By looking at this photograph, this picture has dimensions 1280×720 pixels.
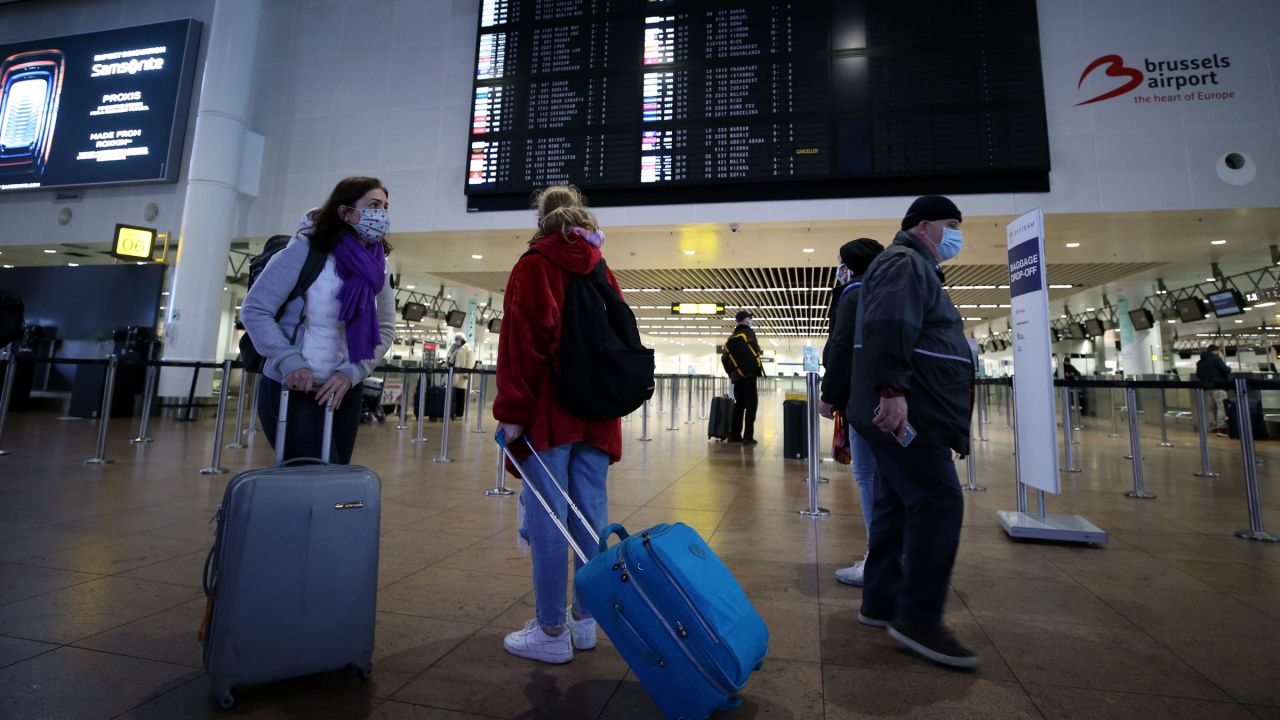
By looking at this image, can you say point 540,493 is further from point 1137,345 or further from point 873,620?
point 1137,345

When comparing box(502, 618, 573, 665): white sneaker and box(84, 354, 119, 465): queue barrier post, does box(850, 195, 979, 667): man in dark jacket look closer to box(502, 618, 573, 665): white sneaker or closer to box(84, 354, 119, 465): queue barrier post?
box(502, 618, 573, 665): white sneaker

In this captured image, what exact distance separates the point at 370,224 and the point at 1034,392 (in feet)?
11.2

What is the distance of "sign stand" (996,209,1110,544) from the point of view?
119 inches

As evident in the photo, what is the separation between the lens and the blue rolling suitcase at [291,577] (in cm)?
134

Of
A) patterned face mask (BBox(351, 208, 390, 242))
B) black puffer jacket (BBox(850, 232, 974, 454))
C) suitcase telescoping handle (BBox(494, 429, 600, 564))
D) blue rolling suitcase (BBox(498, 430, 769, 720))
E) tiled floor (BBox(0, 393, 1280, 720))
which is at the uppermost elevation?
patterned face mask (BBox(351, 208, 390, 242))

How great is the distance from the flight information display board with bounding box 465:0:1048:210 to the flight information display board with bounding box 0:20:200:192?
6.49m

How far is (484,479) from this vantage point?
Result: 4727 mm

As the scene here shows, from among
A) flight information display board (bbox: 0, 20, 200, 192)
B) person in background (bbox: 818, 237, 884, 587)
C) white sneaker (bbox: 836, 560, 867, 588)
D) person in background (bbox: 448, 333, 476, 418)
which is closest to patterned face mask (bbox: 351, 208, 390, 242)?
person in background (bbox: 818, 237, 884, 587)

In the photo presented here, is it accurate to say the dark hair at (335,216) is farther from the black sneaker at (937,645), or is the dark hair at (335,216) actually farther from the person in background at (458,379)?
the person in background at (458,379)

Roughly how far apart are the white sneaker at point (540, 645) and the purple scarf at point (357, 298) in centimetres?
100

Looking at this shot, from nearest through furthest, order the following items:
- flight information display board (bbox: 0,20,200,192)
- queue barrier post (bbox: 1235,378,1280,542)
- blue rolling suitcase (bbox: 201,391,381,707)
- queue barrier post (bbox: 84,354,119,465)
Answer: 1. blue rolling suitcase (bbox: 201,391,381,707)
2. queue barrier post (bbox: 1235,378,1280,542)
3. queue barrier post (bbox: 84,354,119,465)
4. flight information display board (bbox: 0,20,200,192)

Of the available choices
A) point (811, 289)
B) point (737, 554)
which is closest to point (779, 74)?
point (737, 554)

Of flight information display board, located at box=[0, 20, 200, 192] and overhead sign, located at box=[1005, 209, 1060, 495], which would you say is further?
flight information display board, located at box=[0, 20, 200, 192]

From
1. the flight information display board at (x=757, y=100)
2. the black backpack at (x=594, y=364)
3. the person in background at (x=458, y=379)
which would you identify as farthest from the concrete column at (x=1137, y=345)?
the black backpack at (x=594, y=364)
